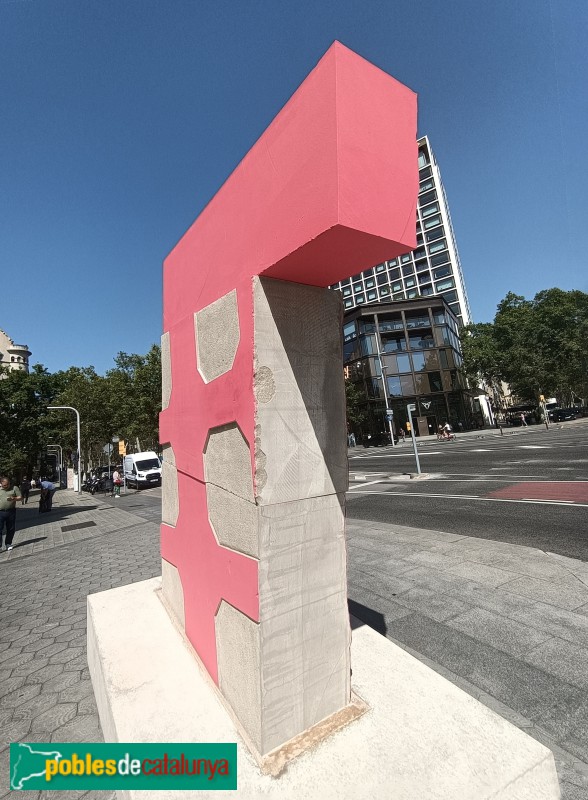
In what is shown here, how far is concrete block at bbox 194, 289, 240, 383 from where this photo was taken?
80.4 inches

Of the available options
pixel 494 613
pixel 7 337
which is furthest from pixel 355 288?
pixel 494 613

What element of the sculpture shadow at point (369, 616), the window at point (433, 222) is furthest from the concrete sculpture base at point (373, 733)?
the window at point (433, 222)

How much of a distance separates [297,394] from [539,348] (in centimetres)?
5079

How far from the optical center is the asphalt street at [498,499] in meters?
6.38

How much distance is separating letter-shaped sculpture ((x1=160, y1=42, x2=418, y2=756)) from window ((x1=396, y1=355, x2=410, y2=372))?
4525 centimetres

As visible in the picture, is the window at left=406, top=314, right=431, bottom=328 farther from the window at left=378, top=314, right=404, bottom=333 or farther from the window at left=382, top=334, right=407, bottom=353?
the window at left=382, top=334, right=407, bottom=353

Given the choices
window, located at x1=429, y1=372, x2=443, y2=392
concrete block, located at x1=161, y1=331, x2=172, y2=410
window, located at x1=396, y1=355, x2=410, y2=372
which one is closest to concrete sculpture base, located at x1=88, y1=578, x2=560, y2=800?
concrete block, located at x1=161, y1=331, x2=172, y2=410

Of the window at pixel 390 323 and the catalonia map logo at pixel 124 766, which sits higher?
the window at pixel 390 323

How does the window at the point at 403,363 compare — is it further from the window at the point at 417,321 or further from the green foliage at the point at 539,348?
the green foliage at the point at 539,348

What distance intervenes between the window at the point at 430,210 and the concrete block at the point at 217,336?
79488mm

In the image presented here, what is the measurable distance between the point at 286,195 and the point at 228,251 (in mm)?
639

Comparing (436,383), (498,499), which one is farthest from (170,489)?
(436,383)

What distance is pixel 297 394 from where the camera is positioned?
6.25 ft

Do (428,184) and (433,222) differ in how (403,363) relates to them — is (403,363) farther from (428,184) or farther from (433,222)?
(428,184)
